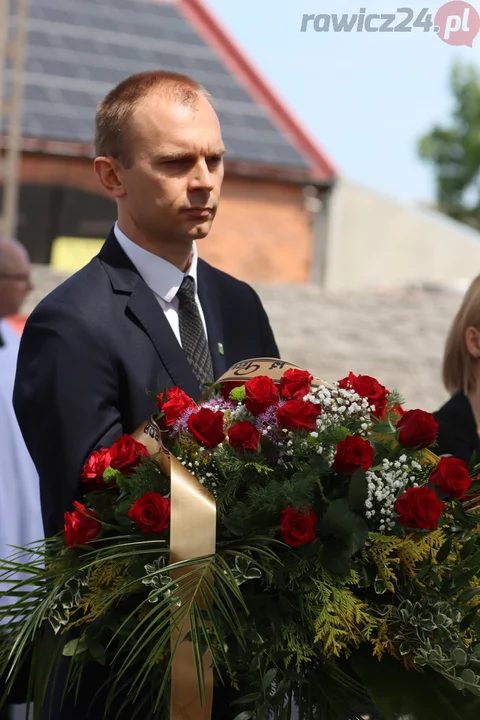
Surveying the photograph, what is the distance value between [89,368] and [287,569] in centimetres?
55

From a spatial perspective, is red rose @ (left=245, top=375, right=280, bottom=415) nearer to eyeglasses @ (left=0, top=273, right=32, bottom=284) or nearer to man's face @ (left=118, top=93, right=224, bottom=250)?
man's face @ (left=118, top=93, right=224, bottom=250)

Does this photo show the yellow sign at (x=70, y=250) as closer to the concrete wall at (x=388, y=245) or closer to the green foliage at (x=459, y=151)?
the concrete wall at (x=388, y=245)

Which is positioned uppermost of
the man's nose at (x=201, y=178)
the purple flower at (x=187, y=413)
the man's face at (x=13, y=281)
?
the man's nose at (x=201, y=178)

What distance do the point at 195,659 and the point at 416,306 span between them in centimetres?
1436

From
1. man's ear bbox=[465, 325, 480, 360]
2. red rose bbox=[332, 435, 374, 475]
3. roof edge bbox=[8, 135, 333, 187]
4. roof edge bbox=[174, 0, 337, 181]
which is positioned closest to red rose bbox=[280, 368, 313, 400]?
red rose bbox=[332, 435, 374, 475]

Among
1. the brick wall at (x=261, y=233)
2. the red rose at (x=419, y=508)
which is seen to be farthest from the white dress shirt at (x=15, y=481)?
the brick wall at (x=261, y=233)

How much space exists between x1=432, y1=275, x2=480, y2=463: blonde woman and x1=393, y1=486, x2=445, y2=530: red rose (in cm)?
125

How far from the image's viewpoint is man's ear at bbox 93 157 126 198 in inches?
79.7

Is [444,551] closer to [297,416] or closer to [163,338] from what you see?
[297,416]

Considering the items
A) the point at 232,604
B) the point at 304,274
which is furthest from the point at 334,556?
the point at 304,274

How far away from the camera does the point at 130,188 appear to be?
2.00m

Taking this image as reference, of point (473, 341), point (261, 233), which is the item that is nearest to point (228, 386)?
point (473, 341)

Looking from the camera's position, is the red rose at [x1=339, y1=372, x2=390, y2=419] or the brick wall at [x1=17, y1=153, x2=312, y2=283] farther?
the brick wall at [x1=17, y1=153, x2=312, y2=283]

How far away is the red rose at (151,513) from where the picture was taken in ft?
4.94
